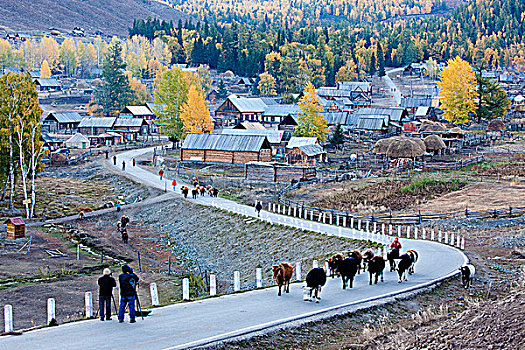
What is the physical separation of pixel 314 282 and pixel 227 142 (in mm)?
47982

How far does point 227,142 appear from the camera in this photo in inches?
2645

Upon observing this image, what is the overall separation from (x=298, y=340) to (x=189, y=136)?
2097 inches

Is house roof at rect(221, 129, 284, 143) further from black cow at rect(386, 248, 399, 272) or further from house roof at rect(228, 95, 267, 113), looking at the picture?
black cow at rect(386, 248, 399, 272)

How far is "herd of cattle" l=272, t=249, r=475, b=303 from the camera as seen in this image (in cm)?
1998

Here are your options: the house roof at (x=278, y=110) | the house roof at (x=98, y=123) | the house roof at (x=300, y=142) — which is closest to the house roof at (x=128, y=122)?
the house roof at (x=98, y=123)

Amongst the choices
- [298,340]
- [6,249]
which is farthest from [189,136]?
[298,340]

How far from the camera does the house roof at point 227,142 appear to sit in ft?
217

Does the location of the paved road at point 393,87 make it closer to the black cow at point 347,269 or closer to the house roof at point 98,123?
the house roof at point 98,123

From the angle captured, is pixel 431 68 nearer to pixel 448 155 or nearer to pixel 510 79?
pixel 510 79

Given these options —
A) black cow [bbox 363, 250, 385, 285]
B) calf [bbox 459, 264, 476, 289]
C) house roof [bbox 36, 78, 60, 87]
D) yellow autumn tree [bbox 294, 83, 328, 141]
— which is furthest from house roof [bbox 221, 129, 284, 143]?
house roof [bbox 36, 78, 60, 87]

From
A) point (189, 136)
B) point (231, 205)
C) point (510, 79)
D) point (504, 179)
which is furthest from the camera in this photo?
point (510, 79)

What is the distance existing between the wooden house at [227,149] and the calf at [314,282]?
151 ft

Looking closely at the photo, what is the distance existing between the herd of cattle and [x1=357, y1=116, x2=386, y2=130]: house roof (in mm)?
66092

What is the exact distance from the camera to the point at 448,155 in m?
69.2
